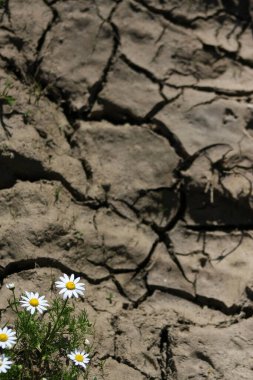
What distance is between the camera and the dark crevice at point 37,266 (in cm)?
352

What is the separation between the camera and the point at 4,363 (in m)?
3.02

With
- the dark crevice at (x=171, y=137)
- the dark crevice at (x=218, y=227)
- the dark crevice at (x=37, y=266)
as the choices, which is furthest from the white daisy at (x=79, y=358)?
the dark crevice at (x=171, y=137)

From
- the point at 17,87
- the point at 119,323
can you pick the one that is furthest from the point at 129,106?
the point at 119,323

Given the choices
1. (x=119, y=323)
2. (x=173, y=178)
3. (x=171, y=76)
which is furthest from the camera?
(x=171, y=76)

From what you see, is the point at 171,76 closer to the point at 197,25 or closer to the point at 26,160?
the point at 197,25

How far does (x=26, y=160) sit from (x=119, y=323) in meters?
1.00

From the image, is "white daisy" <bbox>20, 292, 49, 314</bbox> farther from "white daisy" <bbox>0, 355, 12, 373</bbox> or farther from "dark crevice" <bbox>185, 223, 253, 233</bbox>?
"dark crevice" <bbox>185, 223, 253, 233</bbox>

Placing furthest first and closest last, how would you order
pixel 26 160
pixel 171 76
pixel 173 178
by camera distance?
pixel 171 76 → pixel 173 178 → pixel 26 160

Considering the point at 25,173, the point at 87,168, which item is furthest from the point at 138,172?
the point at 25,173

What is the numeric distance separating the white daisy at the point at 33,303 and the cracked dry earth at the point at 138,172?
0.66ft

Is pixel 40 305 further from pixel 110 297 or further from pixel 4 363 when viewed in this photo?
pixel 110 297

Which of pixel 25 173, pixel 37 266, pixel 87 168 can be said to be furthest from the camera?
pixel 87 168

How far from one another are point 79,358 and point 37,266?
57 cm

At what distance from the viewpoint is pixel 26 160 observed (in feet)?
12.5
